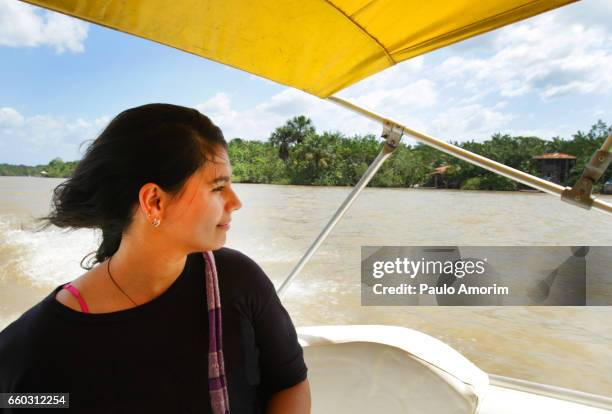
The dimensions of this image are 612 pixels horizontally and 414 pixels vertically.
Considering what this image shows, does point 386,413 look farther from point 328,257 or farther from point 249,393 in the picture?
point 328,257

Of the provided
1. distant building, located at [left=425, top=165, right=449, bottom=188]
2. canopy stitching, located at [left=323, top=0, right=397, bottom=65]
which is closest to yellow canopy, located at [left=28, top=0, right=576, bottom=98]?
canopy stitching, located at [left=323, top=0, right=397, bottom=65]

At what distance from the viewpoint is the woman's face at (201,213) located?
70 cm

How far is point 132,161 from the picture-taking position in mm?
691

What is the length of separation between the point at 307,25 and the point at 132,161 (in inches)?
21.5

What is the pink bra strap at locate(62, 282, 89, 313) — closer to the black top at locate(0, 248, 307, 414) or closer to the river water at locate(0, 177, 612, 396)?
the black top at locate(0, 248, 307, 414)

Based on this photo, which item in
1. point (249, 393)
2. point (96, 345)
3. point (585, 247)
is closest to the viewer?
point (96, 345)

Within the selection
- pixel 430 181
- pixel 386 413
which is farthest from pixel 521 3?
pixel 430 181

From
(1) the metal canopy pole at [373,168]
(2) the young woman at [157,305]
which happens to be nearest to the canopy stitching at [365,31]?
(1) the metal canopy pole at [373,168]

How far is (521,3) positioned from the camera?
2.77ft

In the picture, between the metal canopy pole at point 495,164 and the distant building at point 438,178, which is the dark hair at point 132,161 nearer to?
the metal canopy pole at point 495,164

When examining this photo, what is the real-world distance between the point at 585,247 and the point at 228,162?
56.5 feet

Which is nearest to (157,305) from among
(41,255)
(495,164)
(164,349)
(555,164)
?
(164,349)

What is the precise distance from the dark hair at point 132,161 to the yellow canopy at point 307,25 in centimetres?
33

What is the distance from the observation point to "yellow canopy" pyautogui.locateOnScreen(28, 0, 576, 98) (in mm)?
885
